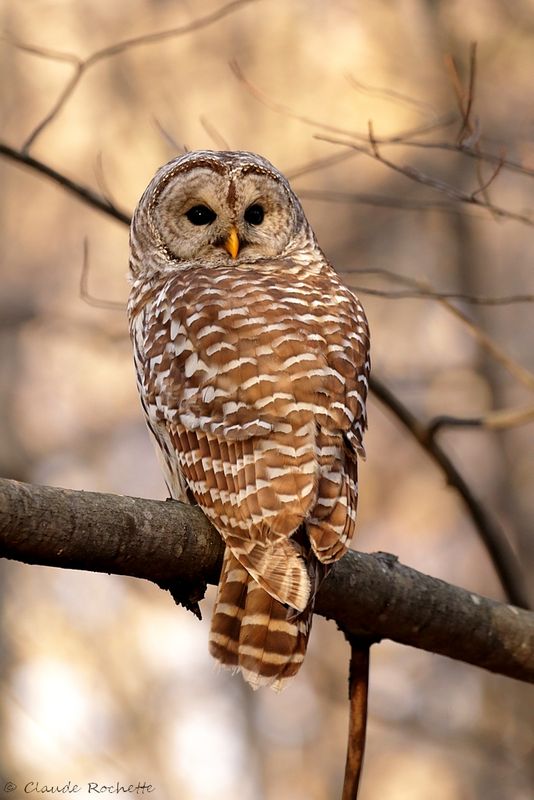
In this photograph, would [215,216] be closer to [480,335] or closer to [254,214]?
[254,214]

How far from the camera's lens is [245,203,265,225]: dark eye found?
17.8ft

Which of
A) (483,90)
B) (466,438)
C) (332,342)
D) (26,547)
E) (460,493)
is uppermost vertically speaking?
(483,90)

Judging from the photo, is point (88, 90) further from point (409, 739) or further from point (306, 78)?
point (409, 739)

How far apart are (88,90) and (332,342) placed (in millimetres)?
10780

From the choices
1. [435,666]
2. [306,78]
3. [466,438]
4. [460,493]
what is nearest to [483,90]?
[306,78]

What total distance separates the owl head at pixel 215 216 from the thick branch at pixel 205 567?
167 centimetres

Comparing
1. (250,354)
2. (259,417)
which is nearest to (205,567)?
(259,417)

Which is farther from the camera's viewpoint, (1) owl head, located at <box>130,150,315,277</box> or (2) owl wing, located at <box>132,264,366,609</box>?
(1) owl head, located at <box>130,150,315,277</box>

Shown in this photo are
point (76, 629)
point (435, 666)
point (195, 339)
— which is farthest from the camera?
point (435, 666)

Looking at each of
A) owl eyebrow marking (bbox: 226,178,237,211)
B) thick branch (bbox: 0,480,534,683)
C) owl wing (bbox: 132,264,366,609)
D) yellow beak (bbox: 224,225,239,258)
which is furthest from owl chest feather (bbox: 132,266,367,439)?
owl eyebrow marking (bbox: 226,178,237,211)

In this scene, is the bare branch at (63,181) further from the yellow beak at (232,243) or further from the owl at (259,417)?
the yellow beak at (232,243)

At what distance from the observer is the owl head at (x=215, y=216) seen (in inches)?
206

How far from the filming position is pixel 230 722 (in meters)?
12.6

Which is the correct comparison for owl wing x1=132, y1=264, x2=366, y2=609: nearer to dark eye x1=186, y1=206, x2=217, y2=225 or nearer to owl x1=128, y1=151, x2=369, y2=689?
owl x1=128, y1=151, x2=369, y2=689
